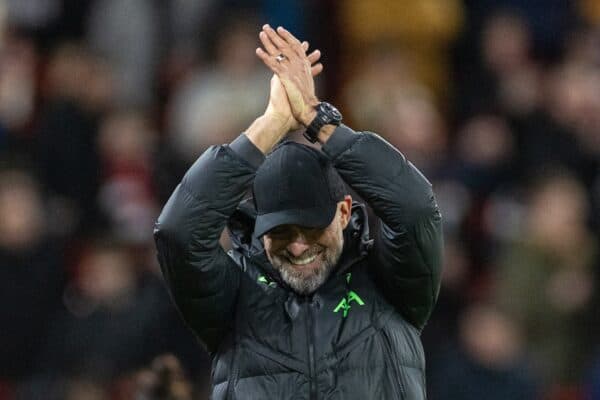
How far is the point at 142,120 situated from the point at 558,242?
3039 millimetres

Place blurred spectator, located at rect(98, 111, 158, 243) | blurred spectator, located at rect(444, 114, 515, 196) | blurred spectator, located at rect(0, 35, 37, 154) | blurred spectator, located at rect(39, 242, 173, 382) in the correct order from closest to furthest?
blurred spectator, located at rect(39, 242, 173, 382) < blurred spectator, located at rect(444, 114, 515, 196) < blurred spectator, located at rect(98, 111, 158, 243) < blurred spectator, located at rect(0, 35, 37, 154)

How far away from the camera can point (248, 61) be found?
11023mm

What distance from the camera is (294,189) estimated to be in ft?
18.8

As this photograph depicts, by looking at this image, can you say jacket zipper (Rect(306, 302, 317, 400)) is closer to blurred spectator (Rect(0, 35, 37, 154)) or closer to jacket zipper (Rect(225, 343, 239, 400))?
jacket zipper (Rect(225, 343, 239, 400))

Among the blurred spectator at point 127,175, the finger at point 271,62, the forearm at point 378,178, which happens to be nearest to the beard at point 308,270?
the forearm at point 378,178

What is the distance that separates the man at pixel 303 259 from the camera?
5.61 meters

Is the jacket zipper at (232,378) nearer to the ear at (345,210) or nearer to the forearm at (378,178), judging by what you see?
the ear at (345,210)

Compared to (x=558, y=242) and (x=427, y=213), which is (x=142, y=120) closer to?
(x=558, y=242)

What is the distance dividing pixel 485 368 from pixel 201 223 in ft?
13.0

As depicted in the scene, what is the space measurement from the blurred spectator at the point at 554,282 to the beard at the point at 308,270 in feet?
12.6

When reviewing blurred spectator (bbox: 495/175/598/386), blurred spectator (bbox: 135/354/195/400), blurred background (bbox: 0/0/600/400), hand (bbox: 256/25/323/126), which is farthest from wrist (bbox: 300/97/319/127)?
blurred spectator (bbox: 495/175/598/386)

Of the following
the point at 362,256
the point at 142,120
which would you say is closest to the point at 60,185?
the point at 142,120

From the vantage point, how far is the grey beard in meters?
5.77

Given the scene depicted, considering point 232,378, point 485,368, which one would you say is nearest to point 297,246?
point 232,378
